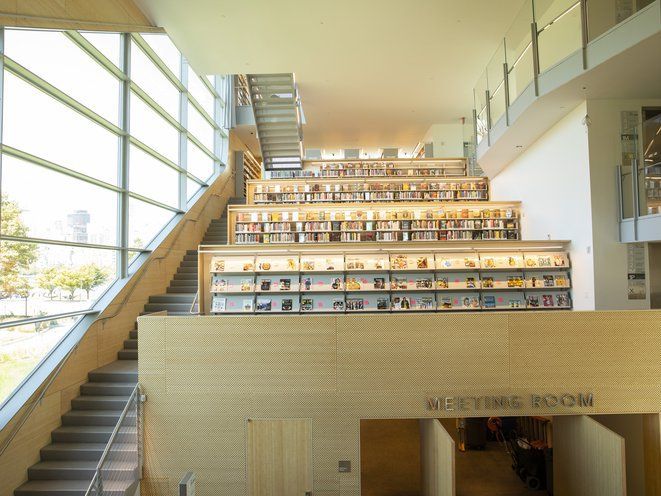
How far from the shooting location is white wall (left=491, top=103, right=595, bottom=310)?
6.11m

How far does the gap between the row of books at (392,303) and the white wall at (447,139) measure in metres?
6.76

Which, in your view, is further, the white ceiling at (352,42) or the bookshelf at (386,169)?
the bookshelf at (386,169)

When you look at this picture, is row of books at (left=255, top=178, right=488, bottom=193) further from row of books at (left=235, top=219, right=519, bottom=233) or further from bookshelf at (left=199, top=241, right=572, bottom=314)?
bookshelf at (left=199, top=241, right=572, bottom=314)

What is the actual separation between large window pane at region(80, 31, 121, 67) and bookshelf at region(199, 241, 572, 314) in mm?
3122

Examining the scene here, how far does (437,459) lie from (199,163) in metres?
8.70

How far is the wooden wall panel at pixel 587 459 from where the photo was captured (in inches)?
175

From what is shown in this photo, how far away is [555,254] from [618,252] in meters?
0.87

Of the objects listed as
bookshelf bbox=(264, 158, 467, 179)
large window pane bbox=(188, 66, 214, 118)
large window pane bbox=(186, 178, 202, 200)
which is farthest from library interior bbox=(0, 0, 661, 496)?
bookshelf bbox=(264, 158, 467, 179)

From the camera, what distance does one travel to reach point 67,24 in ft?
17.0

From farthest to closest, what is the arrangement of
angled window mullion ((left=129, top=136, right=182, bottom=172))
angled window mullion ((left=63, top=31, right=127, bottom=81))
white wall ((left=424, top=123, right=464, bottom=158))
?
white wall ((left=424, top=123, right=464, bottom=158)) < angled window mullion ((left=129, top=136, right=182, bottom=172)) < angled window mullion ((left=63, top=31, right=127, bottom=81))

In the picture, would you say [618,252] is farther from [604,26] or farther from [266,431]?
[266,431]

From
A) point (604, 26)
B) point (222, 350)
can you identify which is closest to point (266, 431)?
point (222, 350)

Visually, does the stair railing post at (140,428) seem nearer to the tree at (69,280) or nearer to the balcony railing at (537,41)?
the tree at (69,280)

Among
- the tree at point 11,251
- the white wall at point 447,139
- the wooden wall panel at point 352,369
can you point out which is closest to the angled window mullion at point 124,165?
the tree at point 11,251
